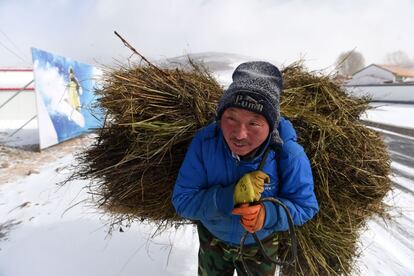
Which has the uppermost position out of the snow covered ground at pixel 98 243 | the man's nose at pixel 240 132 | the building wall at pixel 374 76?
the building wall at pixel 374 76

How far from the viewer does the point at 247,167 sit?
1.40m

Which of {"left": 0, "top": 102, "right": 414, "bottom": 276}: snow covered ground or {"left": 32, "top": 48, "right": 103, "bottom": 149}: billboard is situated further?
{"left": 32, "top": 48, "right": 103, "bottom": 149}: billboard

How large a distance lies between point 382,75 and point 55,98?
160 feet

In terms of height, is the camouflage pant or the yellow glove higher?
the yellow glove

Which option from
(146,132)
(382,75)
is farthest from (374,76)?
(146,132)

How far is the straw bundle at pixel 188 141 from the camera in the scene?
5.63 ft

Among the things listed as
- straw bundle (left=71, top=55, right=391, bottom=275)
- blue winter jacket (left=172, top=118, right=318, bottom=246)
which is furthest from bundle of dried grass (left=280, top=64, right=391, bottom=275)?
blue winter jacket (left=172, top=118, right=318, bottom=246)

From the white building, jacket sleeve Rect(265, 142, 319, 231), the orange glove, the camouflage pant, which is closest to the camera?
the orange glove

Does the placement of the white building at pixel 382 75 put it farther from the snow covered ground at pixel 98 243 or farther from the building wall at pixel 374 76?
the snow covered ground at pixel 98 243

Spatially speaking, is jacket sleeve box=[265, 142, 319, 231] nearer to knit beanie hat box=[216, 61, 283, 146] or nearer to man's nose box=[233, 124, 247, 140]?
knit beanie hat box=[216, 61, 283, 146]

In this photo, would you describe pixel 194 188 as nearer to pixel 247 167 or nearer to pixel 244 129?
pixel 247 167

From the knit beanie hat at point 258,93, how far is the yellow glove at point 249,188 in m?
0.19

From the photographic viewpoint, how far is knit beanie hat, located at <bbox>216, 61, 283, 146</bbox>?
127cm

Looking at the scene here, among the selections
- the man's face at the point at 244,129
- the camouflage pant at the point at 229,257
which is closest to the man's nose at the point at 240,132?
the man's face at the point at 244,129
